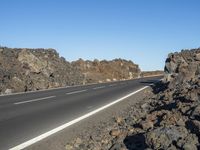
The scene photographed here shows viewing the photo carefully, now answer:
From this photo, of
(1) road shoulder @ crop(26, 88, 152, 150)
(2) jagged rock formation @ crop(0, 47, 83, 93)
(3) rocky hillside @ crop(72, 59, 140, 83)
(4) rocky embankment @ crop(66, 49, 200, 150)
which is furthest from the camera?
(3) rocky hillside @ crop(72, 59, 140, 83)

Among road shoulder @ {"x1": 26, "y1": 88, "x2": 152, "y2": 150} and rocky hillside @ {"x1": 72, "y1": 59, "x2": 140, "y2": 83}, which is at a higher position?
rocky hillside @ {"x1": 72, "y1": 59, "x2": 140, "y2": 83}

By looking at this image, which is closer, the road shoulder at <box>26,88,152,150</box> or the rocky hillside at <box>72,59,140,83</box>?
the road shoulder at <box>26,88,152,150</box>

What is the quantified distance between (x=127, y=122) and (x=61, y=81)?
97.6 feet

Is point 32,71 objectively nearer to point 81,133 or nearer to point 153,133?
point 81,133

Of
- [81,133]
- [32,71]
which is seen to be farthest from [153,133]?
[32,71]

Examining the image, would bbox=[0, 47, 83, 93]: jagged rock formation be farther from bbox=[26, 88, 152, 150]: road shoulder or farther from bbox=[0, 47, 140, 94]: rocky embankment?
bbox=[26, 88, 152, 150]: road shoulder

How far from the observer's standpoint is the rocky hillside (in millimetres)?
67188

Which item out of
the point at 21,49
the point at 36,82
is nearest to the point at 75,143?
the point at 36,82

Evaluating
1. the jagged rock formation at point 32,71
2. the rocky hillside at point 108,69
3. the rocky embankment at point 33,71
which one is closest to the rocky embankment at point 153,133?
the rocky embankment at point 33,71

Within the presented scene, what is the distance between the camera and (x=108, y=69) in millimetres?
77062

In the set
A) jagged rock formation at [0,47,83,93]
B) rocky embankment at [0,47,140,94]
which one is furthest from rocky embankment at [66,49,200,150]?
jagged rock formation at [0,47,83,93]

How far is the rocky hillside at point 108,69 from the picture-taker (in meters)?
Answer: 67.2

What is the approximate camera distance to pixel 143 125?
10430 millimetres

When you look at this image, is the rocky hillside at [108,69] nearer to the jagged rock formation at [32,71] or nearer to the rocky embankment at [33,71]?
the rocky embankment at [33,71]
